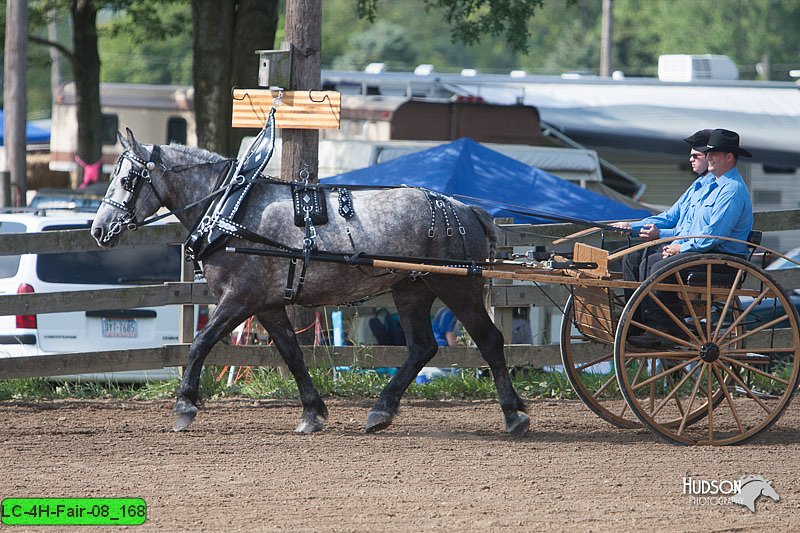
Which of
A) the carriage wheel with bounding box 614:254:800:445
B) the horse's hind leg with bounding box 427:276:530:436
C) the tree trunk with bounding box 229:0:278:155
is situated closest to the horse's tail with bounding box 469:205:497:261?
the horse's hind leg with bounding box 427:276:530:436

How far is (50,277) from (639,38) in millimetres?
65673

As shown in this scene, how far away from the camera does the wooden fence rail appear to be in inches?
351

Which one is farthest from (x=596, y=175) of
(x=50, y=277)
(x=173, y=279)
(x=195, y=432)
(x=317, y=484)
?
(x=317, y=484)

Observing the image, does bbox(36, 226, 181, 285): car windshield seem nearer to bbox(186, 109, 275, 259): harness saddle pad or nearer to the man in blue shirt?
bbox(186, 109, 275, 259): harness saddle pad

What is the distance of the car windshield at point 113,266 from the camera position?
10.2 meters

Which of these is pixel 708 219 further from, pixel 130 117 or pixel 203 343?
pixel 130 117

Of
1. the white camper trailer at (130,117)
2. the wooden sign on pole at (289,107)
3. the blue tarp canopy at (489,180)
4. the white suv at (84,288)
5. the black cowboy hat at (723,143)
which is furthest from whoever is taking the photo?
the white camper trailer at (130,117)

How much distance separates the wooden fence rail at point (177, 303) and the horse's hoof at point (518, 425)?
1111 millimetres

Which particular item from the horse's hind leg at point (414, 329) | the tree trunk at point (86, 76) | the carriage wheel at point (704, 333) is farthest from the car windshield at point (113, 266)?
the tree trunk at point (86, 76)

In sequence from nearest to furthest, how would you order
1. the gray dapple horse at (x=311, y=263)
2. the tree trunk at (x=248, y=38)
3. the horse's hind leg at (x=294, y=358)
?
the gray dapple horse at (x=311, y=263) → the horse's hind leg at (x=294, y=358) → the tree trunk at (x=248, y=38)

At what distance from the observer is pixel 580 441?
7941mm

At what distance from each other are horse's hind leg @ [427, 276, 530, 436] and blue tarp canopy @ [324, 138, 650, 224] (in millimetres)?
3412

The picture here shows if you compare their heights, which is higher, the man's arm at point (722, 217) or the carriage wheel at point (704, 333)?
the man's arm at point (722, 217)

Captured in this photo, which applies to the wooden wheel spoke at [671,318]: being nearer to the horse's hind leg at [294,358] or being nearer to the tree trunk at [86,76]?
the horse's hind leg at [294,358]
